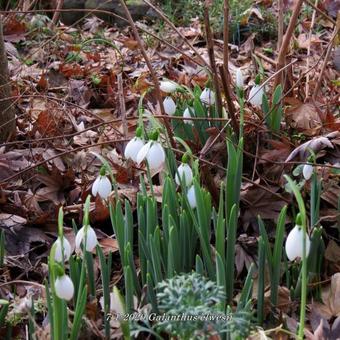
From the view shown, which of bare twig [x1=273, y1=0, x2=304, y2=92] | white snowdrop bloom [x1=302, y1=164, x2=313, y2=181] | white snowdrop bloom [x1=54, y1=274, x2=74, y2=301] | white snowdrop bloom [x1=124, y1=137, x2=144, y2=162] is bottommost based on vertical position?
white snowdrop bloom [x1=54, y1=274, x2=74, y2=301]

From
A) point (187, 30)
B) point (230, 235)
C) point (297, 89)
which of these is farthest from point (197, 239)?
point (187, 30)

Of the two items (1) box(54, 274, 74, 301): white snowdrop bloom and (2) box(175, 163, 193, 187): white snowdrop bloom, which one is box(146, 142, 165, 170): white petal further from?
(1) box(54, 274, 74, 301): white snowdrop bloom

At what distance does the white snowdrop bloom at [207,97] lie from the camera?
2131 mm

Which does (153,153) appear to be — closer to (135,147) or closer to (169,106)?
(135,147)

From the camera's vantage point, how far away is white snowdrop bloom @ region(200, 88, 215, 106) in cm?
213

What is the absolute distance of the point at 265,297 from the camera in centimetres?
154

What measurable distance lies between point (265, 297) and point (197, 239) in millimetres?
226

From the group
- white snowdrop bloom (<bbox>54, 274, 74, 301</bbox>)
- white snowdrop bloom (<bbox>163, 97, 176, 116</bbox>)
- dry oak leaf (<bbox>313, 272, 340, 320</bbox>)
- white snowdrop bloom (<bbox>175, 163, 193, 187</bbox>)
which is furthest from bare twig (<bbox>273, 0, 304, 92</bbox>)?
white snowdrop bloom (<bbox>54, 274, 74, 301</bbox>)

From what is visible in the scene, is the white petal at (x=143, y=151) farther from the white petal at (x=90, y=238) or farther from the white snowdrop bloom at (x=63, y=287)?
the white snowdrop bloom at (x=63, y=287)

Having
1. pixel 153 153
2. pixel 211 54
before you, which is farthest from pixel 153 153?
pixel 211 54

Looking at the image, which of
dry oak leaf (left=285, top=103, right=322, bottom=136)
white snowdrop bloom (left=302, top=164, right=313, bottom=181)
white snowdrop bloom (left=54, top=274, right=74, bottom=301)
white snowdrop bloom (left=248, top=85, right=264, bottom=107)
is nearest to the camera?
white snowdrop bloom (left=54, top=274, right=74, bottom=301)

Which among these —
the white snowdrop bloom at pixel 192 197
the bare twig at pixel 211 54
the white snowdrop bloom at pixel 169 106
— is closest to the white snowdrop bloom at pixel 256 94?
the bare twig at pixel 211 54

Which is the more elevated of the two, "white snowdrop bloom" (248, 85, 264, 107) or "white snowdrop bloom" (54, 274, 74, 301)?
"white snowdrop bloom" (248, 85, 264, 107)

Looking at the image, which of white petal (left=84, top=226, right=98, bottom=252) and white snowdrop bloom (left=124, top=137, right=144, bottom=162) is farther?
white snowdrop bloom (left=124, top=137, right=144, bottom=162)
